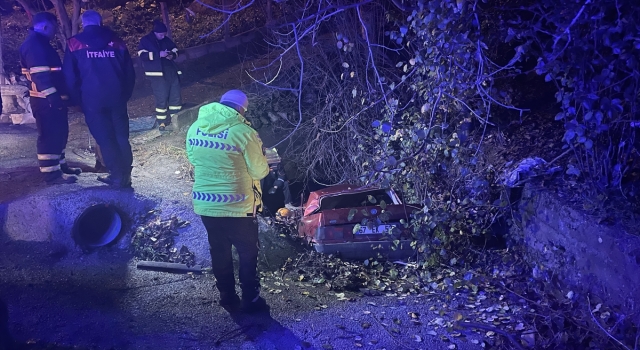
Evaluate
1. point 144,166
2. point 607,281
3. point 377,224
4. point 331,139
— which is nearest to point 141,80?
point 144,166

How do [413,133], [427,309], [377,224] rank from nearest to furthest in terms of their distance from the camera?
1. [427,309]
2. [413,133]
3. [377,224]

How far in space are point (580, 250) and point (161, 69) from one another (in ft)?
26.8

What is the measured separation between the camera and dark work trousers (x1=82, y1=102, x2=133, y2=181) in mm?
5574

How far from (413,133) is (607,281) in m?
2.19

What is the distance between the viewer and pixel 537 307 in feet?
13.6

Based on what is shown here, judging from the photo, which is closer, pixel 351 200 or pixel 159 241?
pixel 159 241

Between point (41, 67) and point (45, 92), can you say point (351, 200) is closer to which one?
point (45, 92)

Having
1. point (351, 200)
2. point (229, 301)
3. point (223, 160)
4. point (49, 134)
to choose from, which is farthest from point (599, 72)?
point (49, 134)

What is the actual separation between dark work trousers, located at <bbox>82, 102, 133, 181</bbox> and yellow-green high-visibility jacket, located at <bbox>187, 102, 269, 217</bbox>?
96.4 inches

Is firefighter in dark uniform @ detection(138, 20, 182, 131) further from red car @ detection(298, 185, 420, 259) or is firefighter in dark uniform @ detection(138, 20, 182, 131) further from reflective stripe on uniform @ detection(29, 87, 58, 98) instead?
red car @ detection(298, 185, 420, 259)

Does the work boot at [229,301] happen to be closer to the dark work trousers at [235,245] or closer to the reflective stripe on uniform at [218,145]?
the dark work trousers at [235,245]

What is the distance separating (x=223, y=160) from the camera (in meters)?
3.67

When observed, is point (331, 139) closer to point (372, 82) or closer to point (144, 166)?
point (372, 82)

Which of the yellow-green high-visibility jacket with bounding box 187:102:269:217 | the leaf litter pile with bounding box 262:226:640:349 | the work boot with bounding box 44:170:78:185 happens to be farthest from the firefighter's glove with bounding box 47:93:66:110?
the leaf litter pile with bounding box 262:226:640:349
